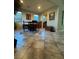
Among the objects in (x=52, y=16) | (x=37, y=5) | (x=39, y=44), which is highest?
(x=37, y=5)

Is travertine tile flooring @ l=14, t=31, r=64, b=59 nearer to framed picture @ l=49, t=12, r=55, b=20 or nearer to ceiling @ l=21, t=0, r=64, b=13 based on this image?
framed picture @ l=49, t=12, r=55, b=20

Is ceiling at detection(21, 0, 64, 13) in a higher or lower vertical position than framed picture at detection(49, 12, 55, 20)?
higher

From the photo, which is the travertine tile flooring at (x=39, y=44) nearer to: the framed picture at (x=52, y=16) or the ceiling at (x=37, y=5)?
the framed picture at (x=52, y=16)

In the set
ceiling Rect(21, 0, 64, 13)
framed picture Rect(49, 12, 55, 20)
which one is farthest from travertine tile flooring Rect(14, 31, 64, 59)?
ceiling Rect(21, 0, 64, 13)

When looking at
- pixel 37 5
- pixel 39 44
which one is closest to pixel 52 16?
pixel 37 5

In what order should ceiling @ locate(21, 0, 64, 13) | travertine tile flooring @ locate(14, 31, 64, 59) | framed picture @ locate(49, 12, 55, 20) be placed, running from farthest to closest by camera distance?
1. travertine tile flooring @ locate(14, 31, 64, 59)
2. framed picture @ locate(49, 12, 55, 20)
3. ceiling @ locate(21, 0, 64, 13)

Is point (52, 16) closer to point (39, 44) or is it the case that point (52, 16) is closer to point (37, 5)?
point (37, 5)

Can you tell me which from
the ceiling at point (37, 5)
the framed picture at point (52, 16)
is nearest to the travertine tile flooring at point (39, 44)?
the framed picture at point (52, 16)

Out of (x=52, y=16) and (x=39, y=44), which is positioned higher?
(x=52, y=16)
